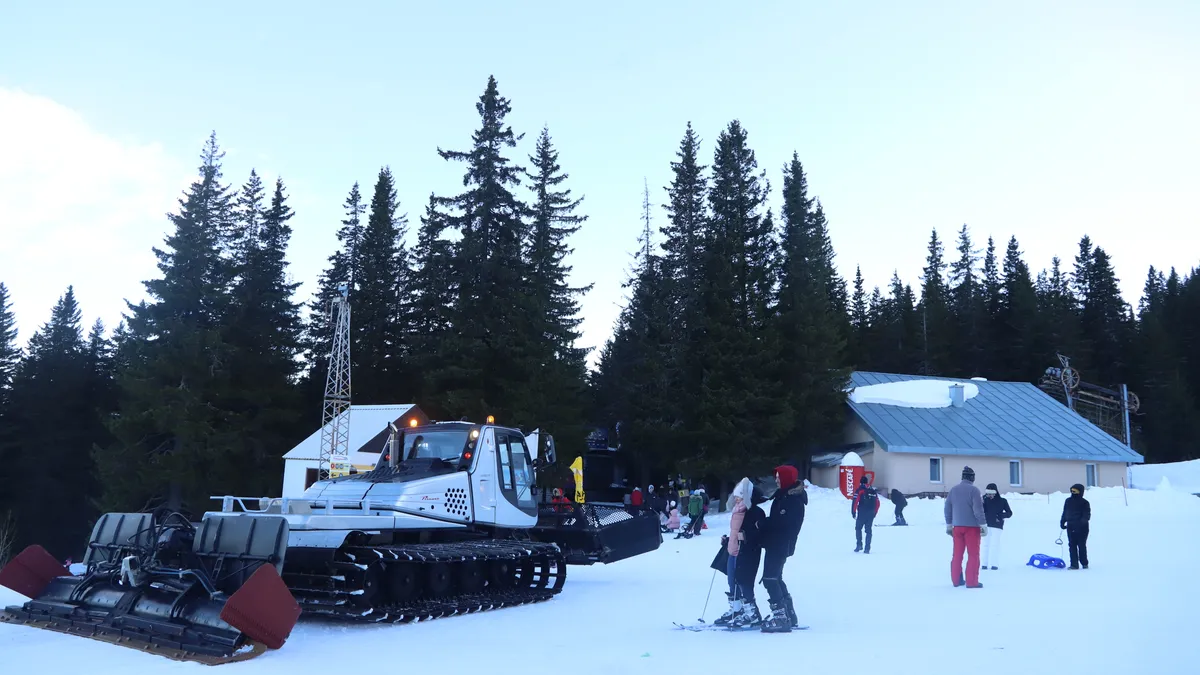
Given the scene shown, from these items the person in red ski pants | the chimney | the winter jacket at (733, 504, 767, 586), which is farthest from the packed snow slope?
the chimney

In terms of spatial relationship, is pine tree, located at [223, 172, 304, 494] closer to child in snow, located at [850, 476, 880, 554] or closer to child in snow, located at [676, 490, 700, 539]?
child in snow, located at [676, 490, 700, 539]

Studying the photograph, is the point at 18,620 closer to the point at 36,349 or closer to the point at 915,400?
the point at 915,400

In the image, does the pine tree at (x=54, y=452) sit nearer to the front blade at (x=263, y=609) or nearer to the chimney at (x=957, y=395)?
the chimney at (x=957, y=395)

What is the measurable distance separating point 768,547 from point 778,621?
814mm

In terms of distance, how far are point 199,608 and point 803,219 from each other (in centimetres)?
4551

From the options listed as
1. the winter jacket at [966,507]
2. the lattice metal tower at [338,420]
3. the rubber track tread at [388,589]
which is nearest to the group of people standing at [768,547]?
the rubber track tread at [388,589]

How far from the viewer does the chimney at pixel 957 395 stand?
4394 cm

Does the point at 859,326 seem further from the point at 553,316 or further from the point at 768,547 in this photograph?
the point at 768,547

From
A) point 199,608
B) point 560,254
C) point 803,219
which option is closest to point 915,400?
point 803,219

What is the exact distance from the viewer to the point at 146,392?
44500 mm

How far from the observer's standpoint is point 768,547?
9.80 m

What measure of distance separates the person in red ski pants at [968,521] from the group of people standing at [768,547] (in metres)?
4.16

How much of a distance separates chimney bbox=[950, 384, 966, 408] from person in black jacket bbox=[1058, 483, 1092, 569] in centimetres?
2892

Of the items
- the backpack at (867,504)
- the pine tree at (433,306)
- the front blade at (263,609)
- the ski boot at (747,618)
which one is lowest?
the ski boot at (747,618)
